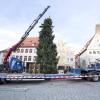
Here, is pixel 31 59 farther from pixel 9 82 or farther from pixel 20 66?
pixel 9 82

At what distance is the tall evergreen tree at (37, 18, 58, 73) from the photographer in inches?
1634

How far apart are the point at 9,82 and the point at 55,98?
1288 centimetres

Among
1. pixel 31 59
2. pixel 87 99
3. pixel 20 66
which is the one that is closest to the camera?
pixel 87 99

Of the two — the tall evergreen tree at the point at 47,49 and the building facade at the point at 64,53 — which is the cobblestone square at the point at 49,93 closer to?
the tall evergreen tree at the point at 47,49

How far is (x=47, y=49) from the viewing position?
42656 mm

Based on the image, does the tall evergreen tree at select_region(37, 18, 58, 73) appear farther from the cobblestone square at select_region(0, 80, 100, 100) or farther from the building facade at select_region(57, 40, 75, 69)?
the building facade at select_region(57, 40, 75, 69)

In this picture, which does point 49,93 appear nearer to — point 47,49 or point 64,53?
point 47,49

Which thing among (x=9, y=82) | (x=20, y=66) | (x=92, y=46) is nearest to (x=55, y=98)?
(x=9, y=82)

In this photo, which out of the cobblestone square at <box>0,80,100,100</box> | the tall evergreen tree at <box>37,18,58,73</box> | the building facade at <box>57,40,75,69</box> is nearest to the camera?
the cobblestone square at <box>0,80,100,100</box>

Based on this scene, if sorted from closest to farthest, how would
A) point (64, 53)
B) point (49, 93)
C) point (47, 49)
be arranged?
point (49, 93)
point (47, 49)
point (64, 53)

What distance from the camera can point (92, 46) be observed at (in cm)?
7038

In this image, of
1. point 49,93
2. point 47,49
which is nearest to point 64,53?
point 47,49

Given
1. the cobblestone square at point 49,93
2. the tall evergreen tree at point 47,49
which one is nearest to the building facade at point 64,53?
the tall evergreen tree at point 47,49

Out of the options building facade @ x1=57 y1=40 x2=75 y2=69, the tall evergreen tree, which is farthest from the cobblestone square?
building facade @ x1=57 y1=40 x2=75 y2=69
